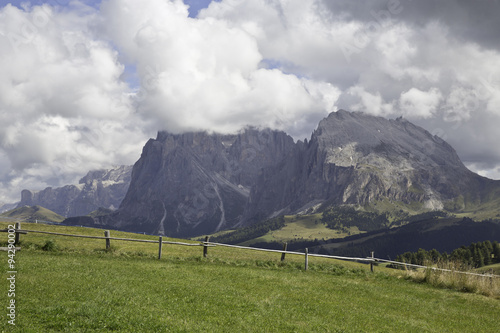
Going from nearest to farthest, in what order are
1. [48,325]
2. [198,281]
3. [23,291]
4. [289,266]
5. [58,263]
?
1. [48,325]
2. [23,291]
3. [198,281]
4. [58,263]
5. [289,266]

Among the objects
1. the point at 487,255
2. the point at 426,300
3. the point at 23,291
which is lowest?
the point at 487,255

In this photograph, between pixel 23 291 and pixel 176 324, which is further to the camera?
pixel 23 291

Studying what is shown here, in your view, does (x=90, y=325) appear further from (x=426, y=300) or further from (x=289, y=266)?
(x=289, y=266)

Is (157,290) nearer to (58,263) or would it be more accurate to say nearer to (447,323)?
(58,263)

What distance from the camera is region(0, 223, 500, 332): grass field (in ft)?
50.5

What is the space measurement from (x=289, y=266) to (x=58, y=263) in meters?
19.8

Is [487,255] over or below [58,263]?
below

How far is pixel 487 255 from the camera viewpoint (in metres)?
192

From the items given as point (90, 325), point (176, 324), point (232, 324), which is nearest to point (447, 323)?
point (232, 324)

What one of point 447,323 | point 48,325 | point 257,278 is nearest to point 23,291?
point 48,325

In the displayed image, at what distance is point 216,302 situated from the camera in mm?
19094

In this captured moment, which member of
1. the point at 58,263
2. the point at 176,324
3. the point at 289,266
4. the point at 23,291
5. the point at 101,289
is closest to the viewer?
Answer: the point at 176,324

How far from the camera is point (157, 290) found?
2066 centimetres

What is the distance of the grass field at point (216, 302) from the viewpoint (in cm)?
1539
